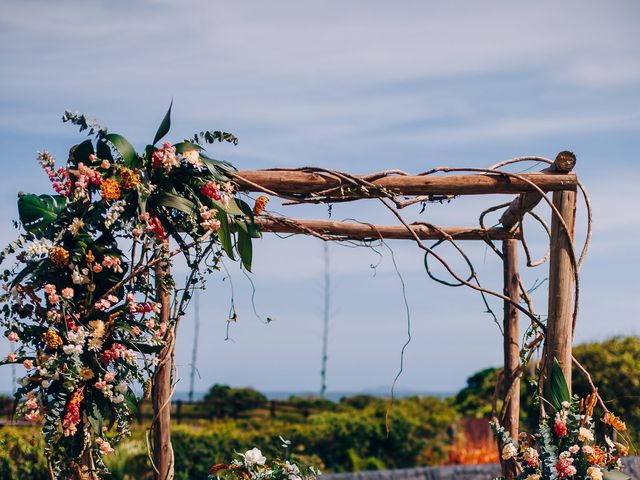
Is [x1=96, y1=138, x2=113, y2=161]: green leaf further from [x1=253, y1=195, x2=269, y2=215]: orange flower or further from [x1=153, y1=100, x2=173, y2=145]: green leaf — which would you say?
A: [x1=253, y1=195, x2=269, y2=215]: orange flower

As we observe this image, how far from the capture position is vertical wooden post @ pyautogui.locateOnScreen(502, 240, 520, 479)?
5.27 metres

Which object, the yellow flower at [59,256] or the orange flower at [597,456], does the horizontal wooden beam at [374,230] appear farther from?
the yellow flower at [59,256]

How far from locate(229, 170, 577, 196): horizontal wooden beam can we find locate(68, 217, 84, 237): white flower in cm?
77

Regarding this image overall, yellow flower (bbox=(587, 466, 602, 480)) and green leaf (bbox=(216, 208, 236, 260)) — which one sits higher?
green leaf (bbox=(216, 208, 236, 260))

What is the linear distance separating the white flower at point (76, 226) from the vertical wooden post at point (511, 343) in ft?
9.45

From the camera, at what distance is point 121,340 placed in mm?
3533

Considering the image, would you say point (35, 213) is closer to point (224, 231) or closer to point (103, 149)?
point (103, 149)

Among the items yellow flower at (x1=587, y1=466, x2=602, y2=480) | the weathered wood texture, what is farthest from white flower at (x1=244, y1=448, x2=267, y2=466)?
the weathered wood texture

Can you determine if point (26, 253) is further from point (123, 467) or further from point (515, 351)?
point (123, 467)

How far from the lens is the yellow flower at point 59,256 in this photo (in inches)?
134

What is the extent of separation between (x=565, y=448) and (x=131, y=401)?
6.64 feet

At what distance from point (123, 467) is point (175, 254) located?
5.08 m

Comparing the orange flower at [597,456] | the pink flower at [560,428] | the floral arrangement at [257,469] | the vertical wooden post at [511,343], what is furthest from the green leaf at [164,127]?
the vertical wooden post at [511,343]

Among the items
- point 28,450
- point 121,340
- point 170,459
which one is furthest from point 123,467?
point 121,340
